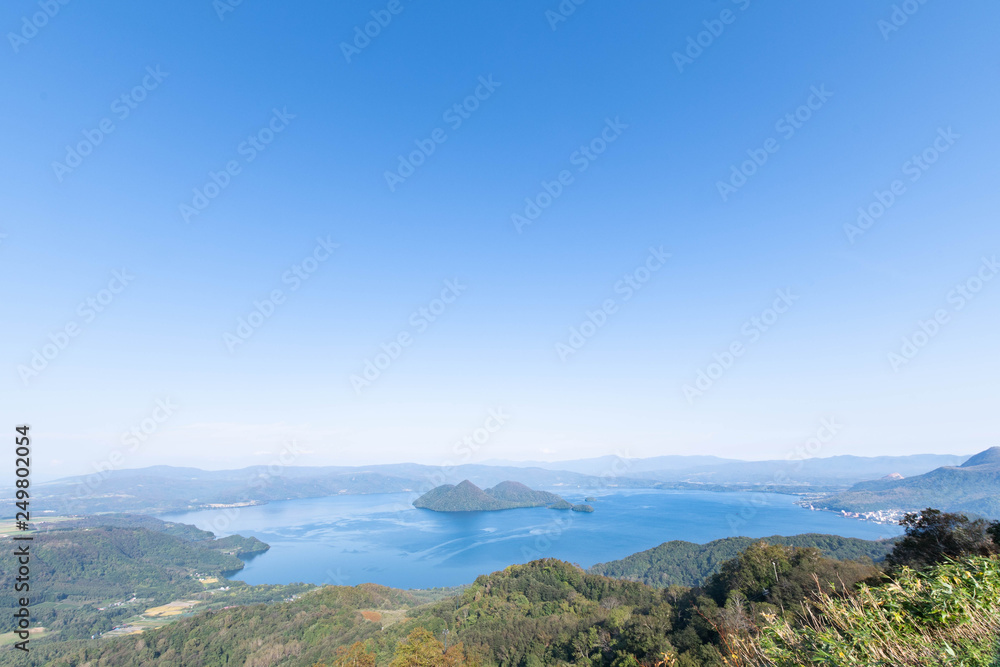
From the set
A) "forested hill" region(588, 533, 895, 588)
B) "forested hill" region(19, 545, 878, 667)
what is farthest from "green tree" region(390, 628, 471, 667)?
"forested hill" region(588, 533, 895, 588)

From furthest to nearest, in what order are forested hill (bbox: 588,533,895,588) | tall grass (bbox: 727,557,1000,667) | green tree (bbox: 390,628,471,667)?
forested hill (bbox: 588,533,895,588)
green tree (bbox: 390,628,471,667)
tall grass (bbox: 727,557,1000,667)

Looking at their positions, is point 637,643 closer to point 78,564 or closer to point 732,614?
point 732,614

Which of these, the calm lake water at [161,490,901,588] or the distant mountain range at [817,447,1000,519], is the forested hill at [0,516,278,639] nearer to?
the calm lake water at [161,490,901,588]

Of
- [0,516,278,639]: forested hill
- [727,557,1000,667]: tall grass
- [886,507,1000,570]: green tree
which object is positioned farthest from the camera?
[0,516,278,639]: forested hill

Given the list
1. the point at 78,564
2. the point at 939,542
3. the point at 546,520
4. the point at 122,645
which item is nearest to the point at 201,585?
the point at 78,564

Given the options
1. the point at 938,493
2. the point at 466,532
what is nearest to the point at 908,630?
the point at 466,532

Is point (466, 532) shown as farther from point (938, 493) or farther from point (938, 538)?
point (938, 493)

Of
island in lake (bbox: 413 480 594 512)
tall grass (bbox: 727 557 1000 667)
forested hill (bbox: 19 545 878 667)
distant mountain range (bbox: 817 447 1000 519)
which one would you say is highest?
tall grass (bbox: 727 557 1000 667)
